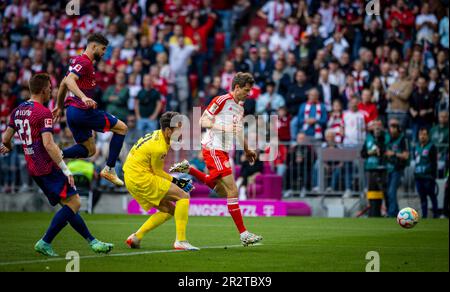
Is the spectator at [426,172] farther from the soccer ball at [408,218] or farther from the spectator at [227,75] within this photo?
the soccer ball at [408,218]

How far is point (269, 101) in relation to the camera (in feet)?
81.4

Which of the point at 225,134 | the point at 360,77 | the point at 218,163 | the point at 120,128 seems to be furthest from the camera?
the point at 360,77

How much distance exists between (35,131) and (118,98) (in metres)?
13.6

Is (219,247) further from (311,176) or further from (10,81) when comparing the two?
(10,81)

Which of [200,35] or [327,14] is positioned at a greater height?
[327,14]

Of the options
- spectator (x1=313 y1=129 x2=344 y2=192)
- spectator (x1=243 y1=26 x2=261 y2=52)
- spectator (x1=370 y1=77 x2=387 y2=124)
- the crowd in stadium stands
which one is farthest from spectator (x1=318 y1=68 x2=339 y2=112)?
spectator (x1=243 y1=26 x2=261 y2=52)

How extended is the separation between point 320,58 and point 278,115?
229cm

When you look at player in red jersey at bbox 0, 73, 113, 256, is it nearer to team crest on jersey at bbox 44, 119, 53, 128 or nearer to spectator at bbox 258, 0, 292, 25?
team crest on jersey at bbox 44, 119, 53, 128

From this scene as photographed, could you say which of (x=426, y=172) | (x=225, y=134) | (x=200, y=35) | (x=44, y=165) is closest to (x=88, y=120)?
(x=225, y=134)

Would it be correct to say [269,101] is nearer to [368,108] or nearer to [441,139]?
[368,108]

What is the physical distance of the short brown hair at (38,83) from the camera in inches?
474

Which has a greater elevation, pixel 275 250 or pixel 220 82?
pixel 220 82

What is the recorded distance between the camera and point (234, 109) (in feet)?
46.5
